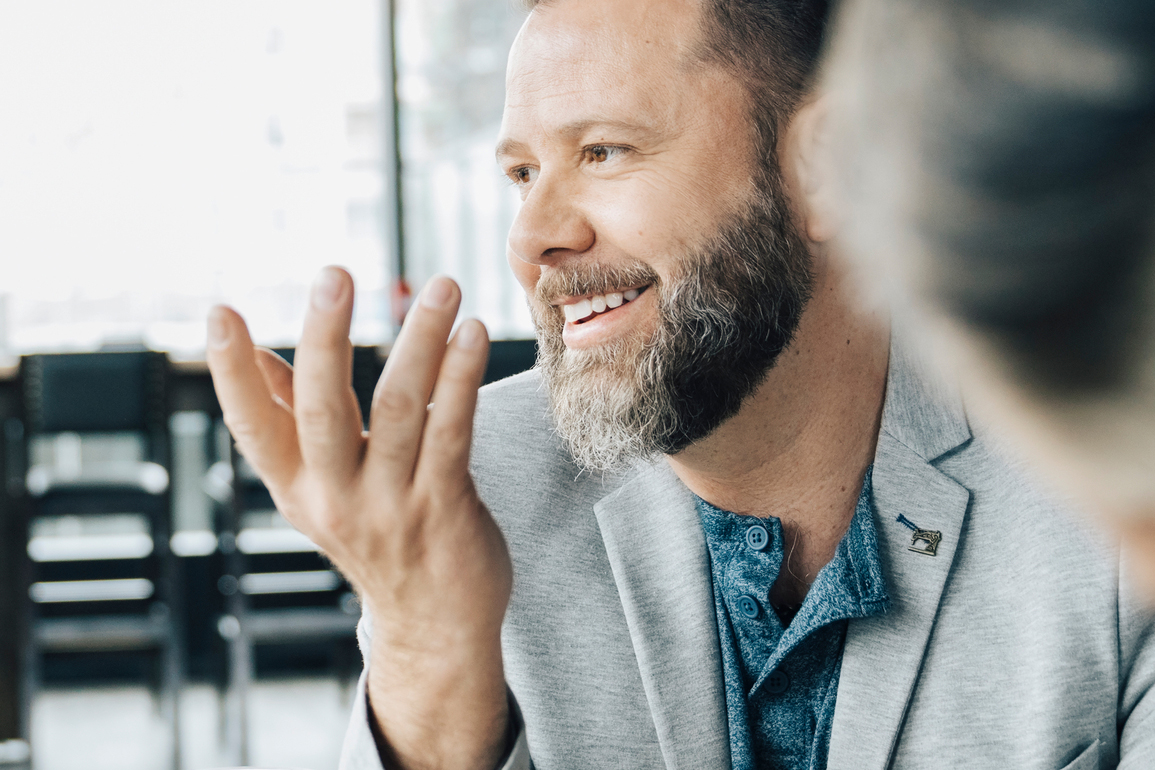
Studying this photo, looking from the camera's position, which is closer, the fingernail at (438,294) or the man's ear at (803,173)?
the fingernail at (438,294)

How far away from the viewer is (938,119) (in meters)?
0.15

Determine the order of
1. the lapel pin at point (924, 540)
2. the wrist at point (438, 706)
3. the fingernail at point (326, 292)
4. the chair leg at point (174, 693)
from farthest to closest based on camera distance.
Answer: the chair leg at point (174, 693) → the lapel pin at point (924, 540) → the wrist at point (438, 706) → the fingernail at point (326, 292)

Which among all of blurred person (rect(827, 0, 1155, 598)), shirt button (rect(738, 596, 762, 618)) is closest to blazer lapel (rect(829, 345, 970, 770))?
shirt button (rect(738, 596, 762, 618))

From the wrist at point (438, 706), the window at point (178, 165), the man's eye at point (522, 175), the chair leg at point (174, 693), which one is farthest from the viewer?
the window at point (178, 165)

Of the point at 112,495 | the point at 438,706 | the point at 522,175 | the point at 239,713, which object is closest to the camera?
the point at 438,706

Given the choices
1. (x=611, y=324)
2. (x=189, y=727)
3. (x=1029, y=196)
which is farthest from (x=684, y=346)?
(x=189, y=727)

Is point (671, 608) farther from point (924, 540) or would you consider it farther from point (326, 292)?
point (326, 292)

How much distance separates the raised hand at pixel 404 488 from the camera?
618 mm

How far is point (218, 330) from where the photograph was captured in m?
0.63

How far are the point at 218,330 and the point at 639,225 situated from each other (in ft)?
1.98

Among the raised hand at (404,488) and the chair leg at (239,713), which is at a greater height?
the raised hand at (404,488)

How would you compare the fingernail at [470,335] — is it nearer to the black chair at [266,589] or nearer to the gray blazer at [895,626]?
the gray blazer at [895,626]

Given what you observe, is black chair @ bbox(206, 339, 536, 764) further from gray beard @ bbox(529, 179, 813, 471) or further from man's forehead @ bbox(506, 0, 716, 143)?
man's forehead @ bbox(506, 0, 716, 143)

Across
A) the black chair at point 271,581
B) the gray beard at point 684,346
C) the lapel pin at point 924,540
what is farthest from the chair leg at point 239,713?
the lapel pin at point 924,540
